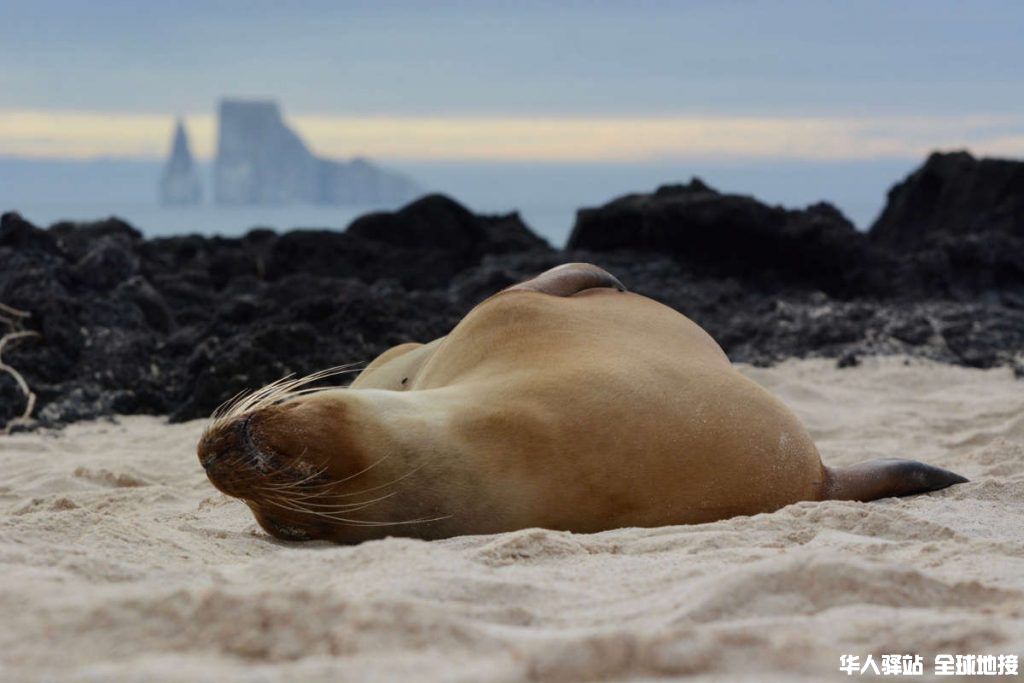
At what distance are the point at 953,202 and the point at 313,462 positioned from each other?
12675 mm

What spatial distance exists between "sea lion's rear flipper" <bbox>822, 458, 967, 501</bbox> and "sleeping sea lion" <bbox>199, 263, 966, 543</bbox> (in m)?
0.06

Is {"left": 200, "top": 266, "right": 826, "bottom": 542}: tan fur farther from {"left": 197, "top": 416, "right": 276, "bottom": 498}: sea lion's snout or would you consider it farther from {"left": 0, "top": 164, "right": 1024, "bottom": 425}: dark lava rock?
{"left": 0, "top": 164, "right": 1024, "bottom": 425}: dark lava rock

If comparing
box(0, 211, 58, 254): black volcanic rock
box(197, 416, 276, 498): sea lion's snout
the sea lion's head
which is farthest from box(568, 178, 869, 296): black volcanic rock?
box(197, 416, 276, 498): sea lion's snout

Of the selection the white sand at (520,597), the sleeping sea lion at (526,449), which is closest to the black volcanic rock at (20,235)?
the white sand at (520,597)

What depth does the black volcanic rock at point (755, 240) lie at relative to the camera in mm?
12250

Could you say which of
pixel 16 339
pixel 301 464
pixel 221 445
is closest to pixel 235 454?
pixel 221 445

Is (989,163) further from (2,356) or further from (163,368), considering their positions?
(2,356)

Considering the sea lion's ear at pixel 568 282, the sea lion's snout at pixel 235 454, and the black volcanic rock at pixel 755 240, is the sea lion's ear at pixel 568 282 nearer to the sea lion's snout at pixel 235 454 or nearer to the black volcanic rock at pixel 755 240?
the sea lion's snout at pixel 235 454

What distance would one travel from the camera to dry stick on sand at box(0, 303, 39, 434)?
25.6 feet

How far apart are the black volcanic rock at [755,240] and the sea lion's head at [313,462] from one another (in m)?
9.03

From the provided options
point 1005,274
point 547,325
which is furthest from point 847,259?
point 547,325

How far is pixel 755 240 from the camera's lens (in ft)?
41.0

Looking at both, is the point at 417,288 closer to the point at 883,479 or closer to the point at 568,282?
the point at 568,282

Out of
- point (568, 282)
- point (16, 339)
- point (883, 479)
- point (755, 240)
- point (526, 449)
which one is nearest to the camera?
point (526, 449)
